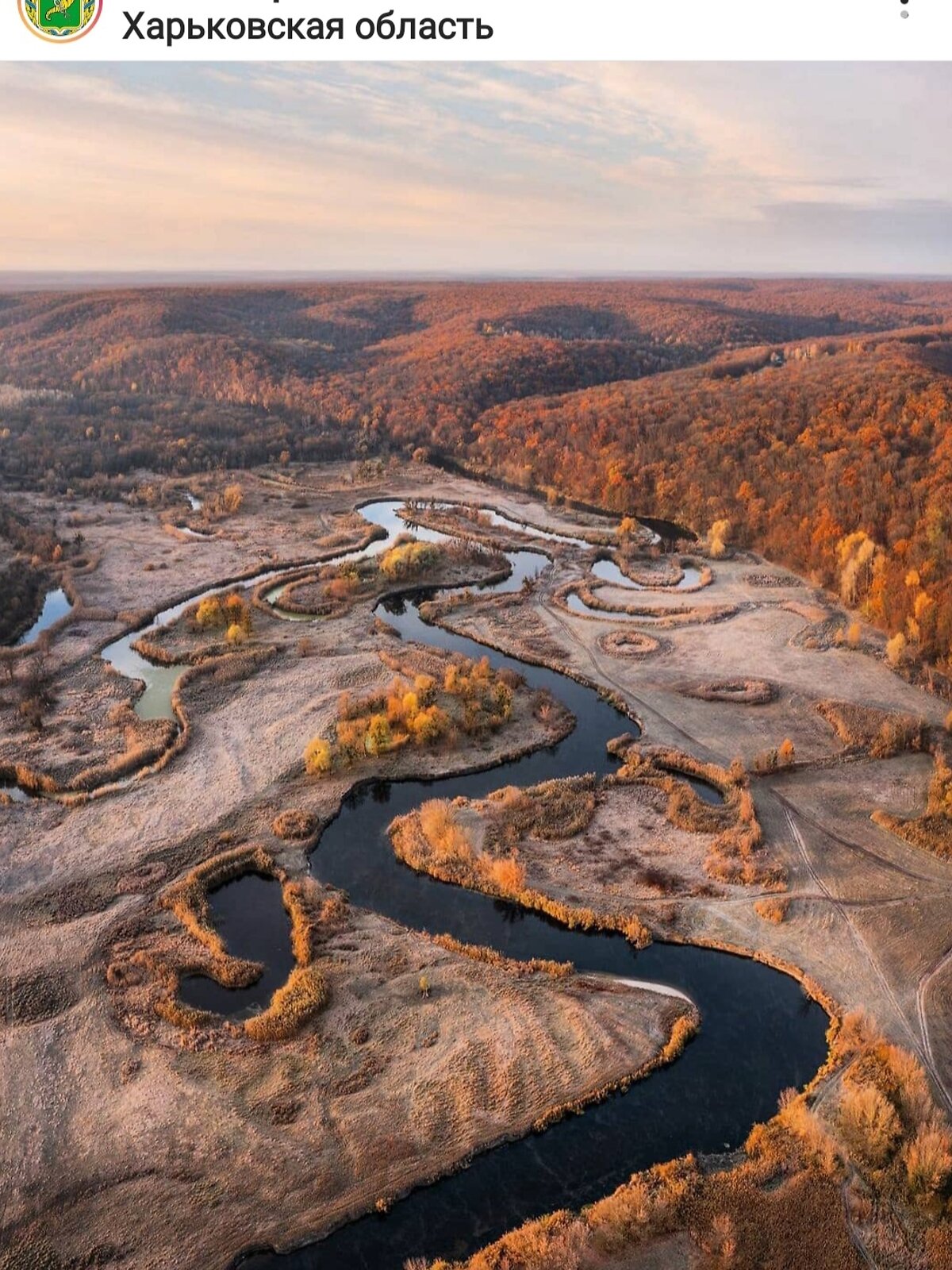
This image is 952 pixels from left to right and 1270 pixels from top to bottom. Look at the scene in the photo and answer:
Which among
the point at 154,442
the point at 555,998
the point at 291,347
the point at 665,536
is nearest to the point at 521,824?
the point at 555,998

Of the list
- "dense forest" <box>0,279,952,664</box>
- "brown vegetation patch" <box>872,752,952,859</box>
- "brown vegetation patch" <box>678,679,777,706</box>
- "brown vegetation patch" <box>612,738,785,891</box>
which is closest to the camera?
"brown vegetation patch" <box>612,738,785,891</box>

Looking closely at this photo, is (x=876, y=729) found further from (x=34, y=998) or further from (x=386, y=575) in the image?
(x=34, y=998)

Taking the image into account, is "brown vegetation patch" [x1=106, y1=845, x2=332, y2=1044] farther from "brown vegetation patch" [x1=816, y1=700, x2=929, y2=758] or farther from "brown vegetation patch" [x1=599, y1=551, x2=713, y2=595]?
"brown vegetation patch" [x1=599, y1=551, x2=713, y2=595]

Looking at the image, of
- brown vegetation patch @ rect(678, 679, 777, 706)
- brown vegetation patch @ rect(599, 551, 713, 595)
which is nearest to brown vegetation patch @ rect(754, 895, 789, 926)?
brown vegetation patch @ rect(678, 679, 777, 706)

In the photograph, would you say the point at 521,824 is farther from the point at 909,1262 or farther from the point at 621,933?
the point at 909,1262

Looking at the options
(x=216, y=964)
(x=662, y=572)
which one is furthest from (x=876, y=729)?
(x=216, y=964)

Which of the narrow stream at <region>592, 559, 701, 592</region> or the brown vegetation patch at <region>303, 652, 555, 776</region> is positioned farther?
the narrow stream at <region>592, 559, 701, 592</region>
